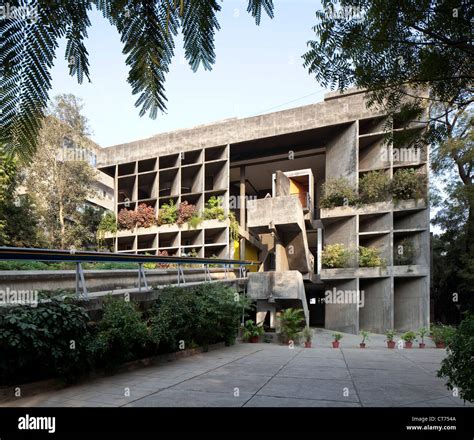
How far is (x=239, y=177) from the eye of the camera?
24.3 meters

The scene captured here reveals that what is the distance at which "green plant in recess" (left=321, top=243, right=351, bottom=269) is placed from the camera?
684 inches

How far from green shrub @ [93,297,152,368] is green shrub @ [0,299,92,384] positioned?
13.3 inches

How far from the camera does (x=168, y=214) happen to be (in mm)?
20859

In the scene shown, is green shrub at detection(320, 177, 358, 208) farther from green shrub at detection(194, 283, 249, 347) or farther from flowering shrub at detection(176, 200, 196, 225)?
green shrub at detection(194, 283, 249, 347)

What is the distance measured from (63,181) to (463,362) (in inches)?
717

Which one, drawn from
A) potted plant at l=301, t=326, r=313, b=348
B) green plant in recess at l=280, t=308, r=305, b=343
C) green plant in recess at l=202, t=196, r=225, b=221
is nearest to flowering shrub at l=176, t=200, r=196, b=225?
green plant in recess at l=202, t=196, r=225, b=221

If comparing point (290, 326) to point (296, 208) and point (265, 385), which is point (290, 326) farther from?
point (265, 385)

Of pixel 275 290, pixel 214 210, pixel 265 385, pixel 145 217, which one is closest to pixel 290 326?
pixel 275 290

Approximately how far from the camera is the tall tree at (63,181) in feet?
60.2

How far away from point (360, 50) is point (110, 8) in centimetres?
332

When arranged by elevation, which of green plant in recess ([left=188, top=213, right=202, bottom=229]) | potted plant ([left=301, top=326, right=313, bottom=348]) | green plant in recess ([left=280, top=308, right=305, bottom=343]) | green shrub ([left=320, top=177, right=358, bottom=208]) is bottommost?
potted plant ([left=301, top=326, right=313, bottom=348])
